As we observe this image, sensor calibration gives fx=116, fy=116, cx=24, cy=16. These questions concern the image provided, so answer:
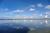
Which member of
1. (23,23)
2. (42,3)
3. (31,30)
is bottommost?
(31,30)

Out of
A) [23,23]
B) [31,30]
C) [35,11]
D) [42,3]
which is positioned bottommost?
[31,30]

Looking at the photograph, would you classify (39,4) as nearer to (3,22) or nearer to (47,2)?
(47,2)

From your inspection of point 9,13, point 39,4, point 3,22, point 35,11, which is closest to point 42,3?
point 39,4

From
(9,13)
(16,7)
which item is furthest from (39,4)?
(9,13)

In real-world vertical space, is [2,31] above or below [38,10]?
below

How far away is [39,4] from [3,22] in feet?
1.91

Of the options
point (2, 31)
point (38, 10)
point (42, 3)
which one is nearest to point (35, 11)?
point (38, 10)

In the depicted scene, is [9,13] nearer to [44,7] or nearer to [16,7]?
[16,7]

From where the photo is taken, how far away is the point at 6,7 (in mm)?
1680

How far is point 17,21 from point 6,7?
26cm

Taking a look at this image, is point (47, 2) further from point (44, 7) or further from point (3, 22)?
point (3, 22)

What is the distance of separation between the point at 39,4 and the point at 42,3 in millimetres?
46

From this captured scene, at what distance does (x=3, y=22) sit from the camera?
1.66 m

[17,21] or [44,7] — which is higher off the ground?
[44,7]
